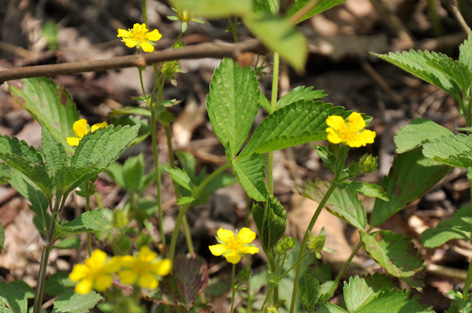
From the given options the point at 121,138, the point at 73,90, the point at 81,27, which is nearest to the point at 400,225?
the point at 121,138

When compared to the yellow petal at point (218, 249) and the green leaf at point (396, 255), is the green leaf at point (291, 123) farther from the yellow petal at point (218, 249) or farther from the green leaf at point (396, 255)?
the green leaf at point (396, 255)

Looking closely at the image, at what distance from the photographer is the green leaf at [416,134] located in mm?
2031

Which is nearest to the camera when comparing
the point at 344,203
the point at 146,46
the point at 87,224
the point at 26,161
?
the point at 26,161

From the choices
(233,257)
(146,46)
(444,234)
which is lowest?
(444,234)

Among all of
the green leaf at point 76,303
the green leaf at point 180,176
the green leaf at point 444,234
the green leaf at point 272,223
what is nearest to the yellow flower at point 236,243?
the green leaf at point 272,223

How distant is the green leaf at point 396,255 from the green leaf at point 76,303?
41.6 inches

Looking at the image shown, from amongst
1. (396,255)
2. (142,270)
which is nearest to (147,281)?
(142,270)

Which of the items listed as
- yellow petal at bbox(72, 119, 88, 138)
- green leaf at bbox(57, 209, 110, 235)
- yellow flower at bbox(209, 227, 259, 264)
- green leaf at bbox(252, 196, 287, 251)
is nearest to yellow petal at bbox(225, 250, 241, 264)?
yellow flower at bbox(209, 227, 259, 264)

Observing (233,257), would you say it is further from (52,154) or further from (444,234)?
(444,234)

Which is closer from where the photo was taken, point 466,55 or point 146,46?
point 146,46

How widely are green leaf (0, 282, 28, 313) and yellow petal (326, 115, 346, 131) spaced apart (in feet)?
4.14

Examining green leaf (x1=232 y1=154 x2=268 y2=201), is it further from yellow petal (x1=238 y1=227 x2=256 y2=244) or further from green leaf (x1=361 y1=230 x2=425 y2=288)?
green leaf (x1=361 y1=230 x2=425 y2=288)

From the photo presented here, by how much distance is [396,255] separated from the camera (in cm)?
203

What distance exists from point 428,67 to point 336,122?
804 mm
